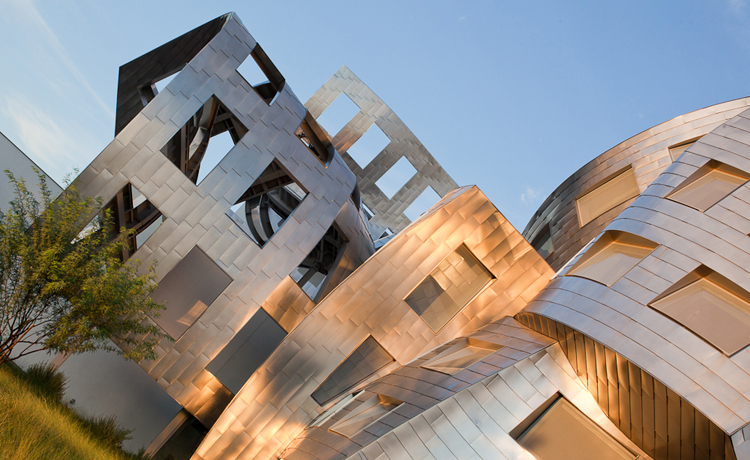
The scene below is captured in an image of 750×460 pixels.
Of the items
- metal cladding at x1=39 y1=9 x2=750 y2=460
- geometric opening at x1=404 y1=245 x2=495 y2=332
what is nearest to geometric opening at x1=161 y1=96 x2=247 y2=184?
metal cladding at x1=39 y1=9 x2=750 y2=460

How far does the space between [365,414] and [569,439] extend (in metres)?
4.21

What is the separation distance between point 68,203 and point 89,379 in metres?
9.05

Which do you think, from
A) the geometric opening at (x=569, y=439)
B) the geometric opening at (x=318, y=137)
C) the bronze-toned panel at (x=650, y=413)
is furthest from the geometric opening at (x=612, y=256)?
the geometric opening at (x=318, y=137)

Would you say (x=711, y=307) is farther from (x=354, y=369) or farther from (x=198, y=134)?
(x=198, y=134)

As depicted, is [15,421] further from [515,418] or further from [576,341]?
[576,341]

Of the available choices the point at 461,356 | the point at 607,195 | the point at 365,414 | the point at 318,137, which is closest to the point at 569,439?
the point at 461,356

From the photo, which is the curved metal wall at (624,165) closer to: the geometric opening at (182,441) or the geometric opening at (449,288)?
the geometric opening at (449,288)

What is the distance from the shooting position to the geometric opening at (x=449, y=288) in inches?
508

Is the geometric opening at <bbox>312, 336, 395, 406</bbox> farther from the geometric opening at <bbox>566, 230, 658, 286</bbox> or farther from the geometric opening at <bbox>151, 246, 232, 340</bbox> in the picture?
the geometric opening at <bbox>566, 230, 658, 286</bbox>

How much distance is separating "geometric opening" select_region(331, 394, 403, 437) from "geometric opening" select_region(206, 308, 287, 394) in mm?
5936

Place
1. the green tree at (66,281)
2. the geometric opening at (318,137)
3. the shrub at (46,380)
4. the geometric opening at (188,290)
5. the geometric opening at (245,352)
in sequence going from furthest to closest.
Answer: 1. the geometric opening at (318,137)
2. the geometric opening at (245,352)
3. the geometric opening at (188,290)
4. the shrub at (46,380)
5. the green tree at (66,281)

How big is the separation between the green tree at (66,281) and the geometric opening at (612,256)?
426 inches

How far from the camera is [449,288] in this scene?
1303cm

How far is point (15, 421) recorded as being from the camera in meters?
7.68
